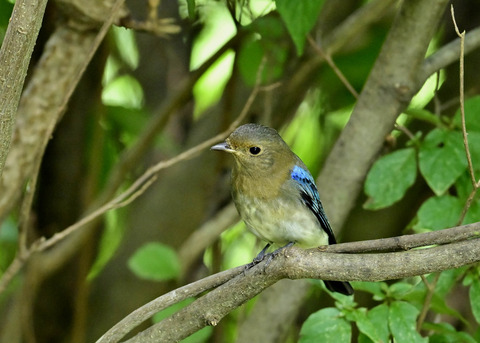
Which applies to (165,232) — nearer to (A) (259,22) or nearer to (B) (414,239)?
(A) (259,22)

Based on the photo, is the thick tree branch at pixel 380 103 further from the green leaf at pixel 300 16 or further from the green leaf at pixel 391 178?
the green leaf at pixel 300 16

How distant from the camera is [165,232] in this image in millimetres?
4895

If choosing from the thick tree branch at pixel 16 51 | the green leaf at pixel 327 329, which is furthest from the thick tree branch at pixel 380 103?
the thick tree branch at pixel 16 51

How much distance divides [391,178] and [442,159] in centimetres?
24

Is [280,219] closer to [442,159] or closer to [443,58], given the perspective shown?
[442,159]

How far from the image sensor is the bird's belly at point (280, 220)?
3594 millimetres

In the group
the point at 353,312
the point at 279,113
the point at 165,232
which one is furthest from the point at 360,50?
the point at 353,312

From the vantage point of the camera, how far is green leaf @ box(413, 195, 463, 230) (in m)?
3.19

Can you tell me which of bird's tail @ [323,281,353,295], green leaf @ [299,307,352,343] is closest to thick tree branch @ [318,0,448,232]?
bird's tail @ [323,281,353,295]

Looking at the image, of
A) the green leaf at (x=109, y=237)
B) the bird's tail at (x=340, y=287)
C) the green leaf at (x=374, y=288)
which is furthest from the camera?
the green leaf at (x=109, y=237)

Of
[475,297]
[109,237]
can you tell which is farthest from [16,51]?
[109,237]

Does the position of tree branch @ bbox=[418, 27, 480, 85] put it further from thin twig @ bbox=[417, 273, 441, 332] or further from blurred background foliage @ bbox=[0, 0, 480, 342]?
thin twig @ bbox=[417, 273, 441, 332]

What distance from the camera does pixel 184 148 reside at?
198 inches

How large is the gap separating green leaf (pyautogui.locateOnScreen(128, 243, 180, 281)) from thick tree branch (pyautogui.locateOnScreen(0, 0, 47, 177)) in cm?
174
